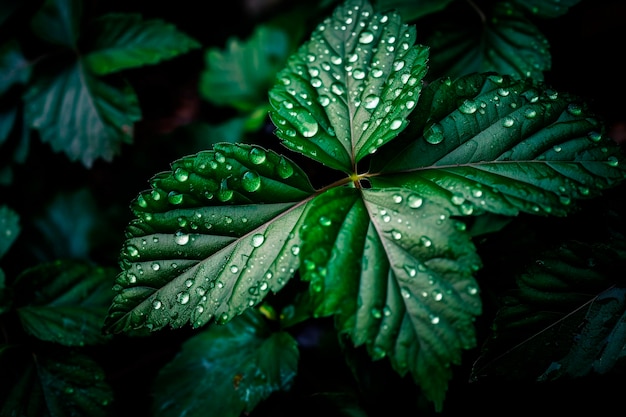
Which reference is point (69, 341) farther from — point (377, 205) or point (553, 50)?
point (553, 50)

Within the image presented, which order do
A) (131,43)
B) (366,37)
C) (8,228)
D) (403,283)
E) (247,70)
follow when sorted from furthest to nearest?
(247,70)
(131,43)
(8,228)
(366,37)
(403,283)

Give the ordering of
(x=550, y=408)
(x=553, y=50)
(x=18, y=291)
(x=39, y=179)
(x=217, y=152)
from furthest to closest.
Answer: (x=39, y=179) < (x=553, y=50) < (x=18, y=291) < (x=550, y=408) < (x=217, y=152)

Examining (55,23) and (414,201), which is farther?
(55,23)

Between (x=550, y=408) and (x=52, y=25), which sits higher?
(x=52, y=25)

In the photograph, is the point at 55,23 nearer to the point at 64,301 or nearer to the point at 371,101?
the point at 64,301

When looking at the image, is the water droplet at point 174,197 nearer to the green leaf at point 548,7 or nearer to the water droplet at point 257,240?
the water droplet at point 257,240

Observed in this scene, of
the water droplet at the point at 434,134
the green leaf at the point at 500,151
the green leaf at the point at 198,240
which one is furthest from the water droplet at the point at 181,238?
the water droplet at the point at 434,134

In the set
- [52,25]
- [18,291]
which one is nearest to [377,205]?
[18,291]

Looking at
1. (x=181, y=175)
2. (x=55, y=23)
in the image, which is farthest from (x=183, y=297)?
(x=55, y=23)
